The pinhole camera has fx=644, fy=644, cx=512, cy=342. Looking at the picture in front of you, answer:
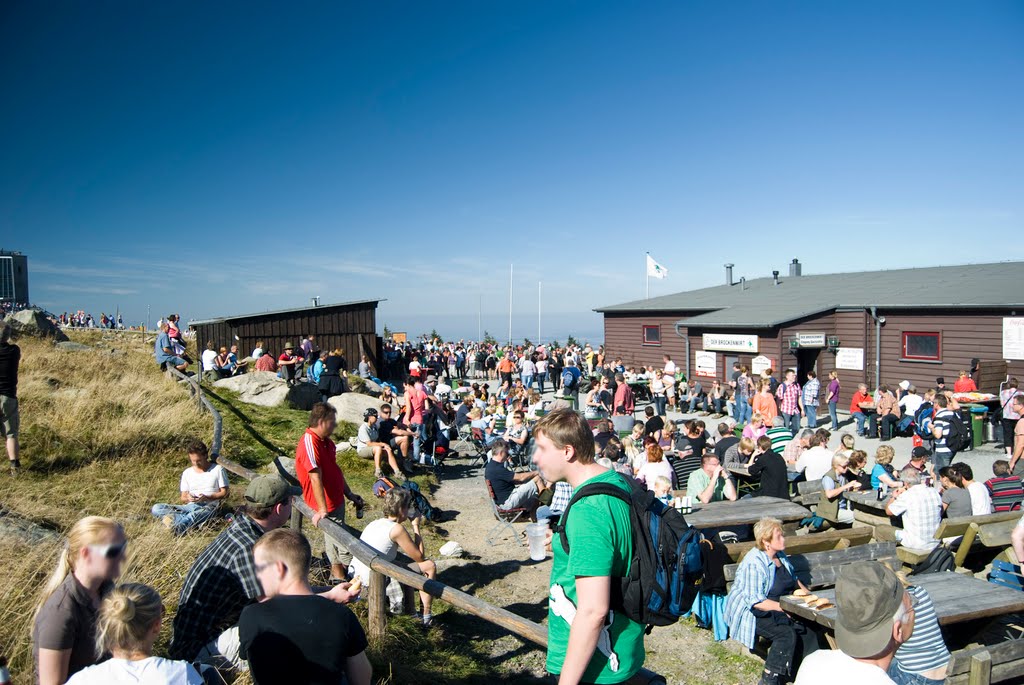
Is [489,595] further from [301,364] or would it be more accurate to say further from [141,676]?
[301,364]

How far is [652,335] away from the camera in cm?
2688

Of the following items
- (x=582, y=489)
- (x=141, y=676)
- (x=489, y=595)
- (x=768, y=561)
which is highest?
(x=582, y=489)

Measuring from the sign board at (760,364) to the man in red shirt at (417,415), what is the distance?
12.3 meters

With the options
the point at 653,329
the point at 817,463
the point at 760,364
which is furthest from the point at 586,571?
the point at 653,329

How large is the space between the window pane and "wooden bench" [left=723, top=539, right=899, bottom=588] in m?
14.4

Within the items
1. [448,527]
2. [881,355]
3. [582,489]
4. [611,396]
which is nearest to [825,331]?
[881,355]

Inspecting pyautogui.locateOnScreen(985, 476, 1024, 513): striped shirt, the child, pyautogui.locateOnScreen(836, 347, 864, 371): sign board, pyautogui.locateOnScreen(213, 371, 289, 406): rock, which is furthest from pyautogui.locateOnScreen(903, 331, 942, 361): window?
pyautogui.locateOnScreen(213, 371, 289, 406): rock

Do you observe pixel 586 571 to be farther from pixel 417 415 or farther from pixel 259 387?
pixel 259 387

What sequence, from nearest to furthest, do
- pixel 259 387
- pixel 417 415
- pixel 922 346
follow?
pixel 417 415, pixel 259 387, pixel 922 346

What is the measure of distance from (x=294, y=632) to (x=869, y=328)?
20959mm

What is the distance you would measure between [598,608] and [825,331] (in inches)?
818

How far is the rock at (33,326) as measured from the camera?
18828 mm

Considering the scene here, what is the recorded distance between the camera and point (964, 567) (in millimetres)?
7520

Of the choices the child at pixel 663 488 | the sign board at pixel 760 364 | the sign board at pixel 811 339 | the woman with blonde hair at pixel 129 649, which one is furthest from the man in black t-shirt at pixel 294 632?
the sign board at pixel 811 339
